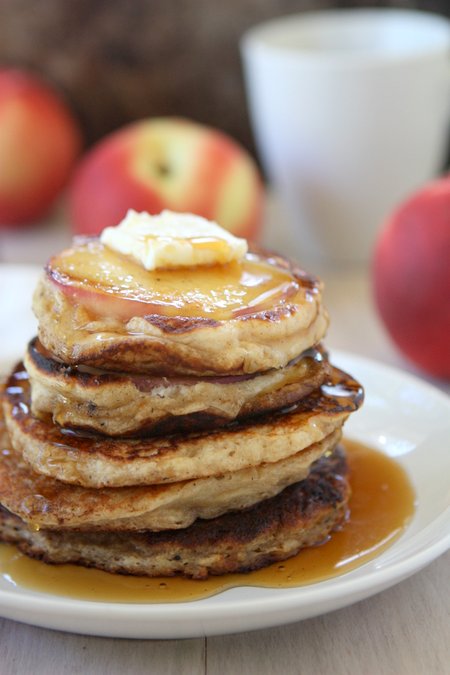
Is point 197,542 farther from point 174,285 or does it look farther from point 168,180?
point 168,180

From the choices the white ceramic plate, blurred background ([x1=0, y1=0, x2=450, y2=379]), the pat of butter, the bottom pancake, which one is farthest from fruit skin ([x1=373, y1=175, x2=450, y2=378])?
the bottom pancake

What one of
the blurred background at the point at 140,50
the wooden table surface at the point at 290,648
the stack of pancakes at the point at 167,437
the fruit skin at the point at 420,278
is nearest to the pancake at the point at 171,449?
the stack of pancakes at the point at 167,437

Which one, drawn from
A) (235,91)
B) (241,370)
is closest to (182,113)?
(235,91)

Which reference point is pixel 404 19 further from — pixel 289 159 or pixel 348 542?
pixel 348 542

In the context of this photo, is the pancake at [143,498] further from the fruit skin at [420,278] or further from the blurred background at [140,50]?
the blurred background at [140,50]

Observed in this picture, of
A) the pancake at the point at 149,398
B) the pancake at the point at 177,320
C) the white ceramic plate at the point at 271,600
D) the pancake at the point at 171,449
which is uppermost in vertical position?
the pancake at the point at 177,320

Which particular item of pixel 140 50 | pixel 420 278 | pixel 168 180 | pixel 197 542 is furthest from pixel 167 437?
pixel 140 50
